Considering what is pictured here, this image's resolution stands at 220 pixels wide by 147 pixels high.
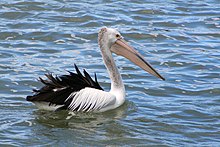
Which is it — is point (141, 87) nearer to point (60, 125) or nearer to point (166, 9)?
point (60, 125)

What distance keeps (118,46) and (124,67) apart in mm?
1150

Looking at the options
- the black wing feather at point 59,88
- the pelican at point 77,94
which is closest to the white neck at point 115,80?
the pelican at point 77,94

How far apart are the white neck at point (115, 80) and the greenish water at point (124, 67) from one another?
12 cm

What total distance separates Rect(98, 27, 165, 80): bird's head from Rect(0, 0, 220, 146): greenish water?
15.3 inches

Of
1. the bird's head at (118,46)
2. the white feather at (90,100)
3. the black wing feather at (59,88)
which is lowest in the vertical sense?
the white feather at (90,100)

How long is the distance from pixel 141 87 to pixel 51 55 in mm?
1624

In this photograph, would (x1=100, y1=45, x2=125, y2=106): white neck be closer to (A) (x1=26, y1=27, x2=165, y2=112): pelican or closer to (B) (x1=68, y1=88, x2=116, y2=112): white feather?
(A) (x1=26, y1=27, x2=165, y2=112): pelican

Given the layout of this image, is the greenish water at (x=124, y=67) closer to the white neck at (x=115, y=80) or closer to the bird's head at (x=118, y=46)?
the white neck at (x=115, y=80)

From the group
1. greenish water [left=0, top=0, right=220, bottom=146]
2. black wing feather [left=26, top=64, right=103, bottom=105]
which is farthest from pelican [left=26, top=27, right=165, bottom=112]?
greenish water [left=0, top=0, right=220, bottom=146]

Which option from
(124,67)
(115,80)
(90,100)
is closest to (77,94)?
(90,100)

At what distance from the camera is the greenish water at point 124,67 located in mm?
6738

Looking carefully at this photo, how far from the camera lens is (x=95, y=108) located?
288 inches

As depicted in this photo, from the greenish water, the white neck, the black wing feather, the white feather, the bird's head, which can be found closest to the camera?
the greenish water

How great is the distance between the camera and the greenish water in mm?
6738
